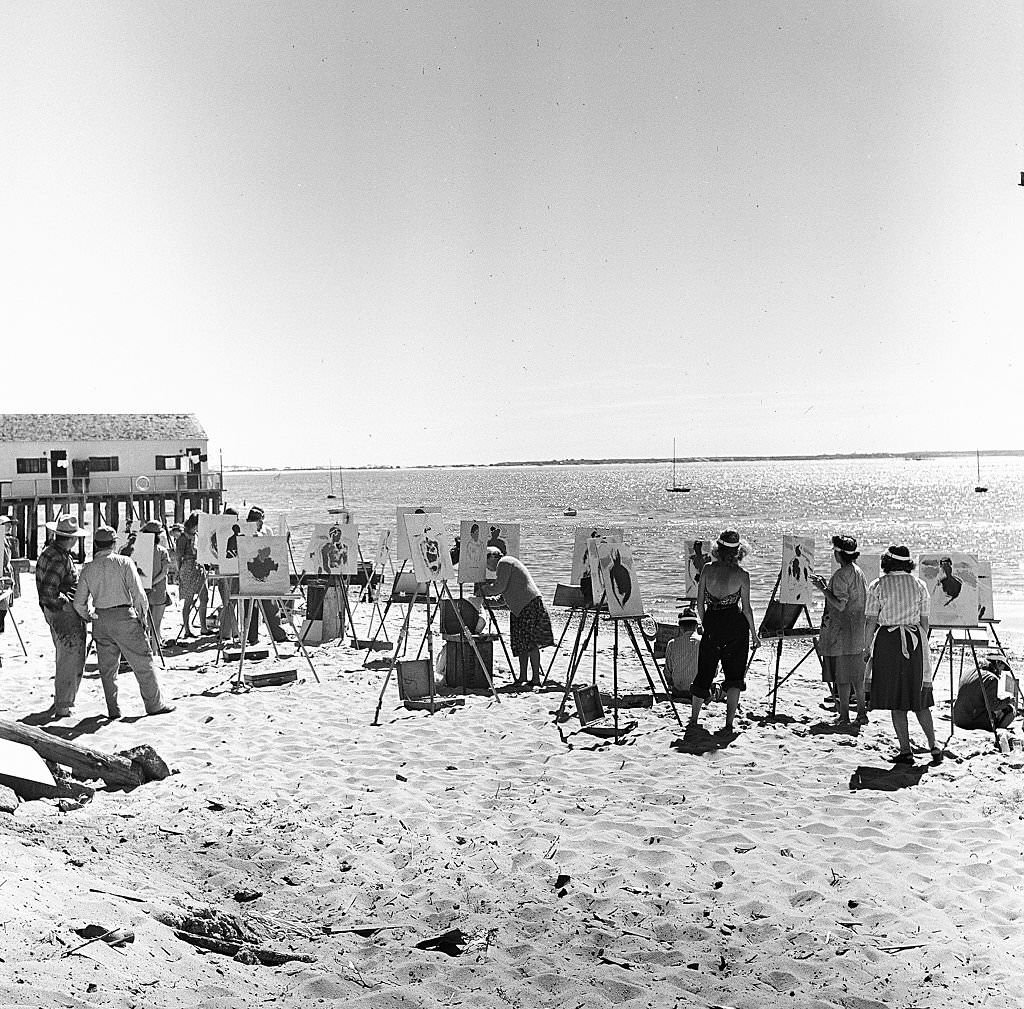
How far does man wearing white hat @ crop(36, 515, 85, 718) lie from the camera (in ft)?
27.2

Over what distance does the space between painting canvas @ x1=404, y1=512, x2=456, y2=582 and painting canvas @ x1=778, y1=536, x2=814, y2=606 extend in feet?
12.4

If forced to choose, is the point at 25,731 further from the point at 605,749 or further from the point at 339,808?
the point at 605,749

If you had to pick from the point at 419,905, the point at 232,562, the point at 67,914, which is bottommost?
the point at 419,905

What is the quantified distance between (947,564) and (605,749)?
13.2 ft

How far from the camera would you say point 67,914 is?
3.91m

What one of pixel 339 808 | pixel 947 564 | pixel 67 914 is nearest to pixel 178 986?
pixel 67 914

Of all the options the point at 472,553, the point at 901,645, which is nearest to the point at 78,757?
the point at 472,553

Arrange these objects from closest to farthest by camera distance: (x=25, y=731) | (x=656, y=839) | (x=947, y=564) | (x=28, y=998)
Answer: (x=28, y=998)
(x=656, y=839)
(x=25, y=731)
(x=947, y=564)

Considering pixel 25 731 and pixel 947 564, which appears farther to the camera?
pixel 947 564

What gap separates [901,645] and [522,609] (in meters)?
4.04

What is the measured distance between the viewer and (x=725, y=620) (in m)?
7.95

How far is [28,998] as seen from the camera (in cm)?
316

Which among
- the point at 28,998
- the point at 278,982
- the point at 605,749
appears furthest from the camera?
the point at 605,749

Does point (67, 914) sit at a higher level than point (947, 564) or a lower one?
lower
